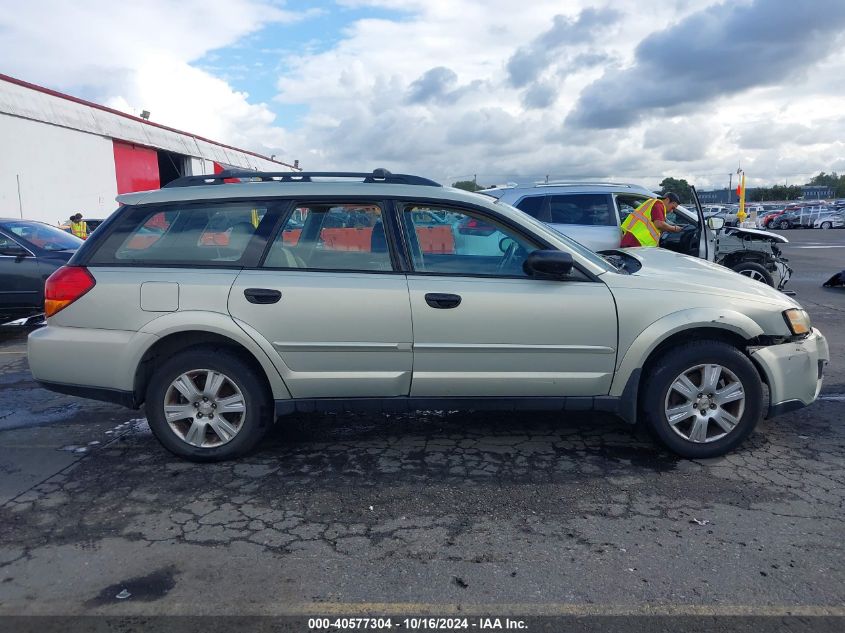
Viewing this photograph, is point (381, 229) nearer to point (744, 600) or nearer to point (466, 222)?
point (466, 222)

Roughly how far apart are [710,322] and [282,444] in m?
2.84

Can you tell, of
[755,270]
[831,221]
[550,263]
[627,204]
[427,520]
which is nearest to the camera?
[427,520]

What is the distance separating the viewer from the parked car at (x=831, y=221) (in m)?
41.6

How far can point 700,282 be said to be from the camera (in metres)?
4.16

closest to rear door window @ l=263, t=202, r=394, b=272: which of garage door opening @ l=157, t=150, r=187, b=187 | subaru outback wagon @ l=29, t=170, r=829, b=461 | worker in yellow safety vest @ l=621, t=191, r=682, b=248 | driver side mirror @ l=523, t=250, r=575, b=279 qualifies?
subaru outback wagon @ l=29, t=170, r=829, b=461

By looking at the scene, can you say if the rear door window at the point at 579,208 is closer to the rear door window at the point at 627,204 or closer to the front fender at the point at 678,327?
the rear door window at the point at 627,204

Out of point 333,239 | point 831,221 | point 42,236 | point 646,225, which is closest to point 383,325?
point 333,239

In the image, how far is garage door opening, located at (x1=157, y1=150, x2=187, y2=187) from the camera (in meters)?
29.6

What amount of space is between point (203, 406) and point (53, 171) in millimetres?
19115

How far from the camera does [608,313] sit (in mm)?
3955

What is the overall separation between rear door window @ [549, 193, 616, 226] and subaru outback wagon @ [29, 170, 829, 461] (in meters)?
4.66

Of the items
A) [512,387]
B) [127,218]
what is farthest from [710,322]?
[127,218]

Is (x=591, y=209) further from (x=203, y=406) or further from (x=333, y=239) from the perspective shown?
(x=203, y=406)

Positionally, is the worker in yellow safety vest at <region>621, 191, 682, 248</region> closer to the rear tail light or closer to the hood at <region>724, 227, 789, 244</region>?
the hood at <region>724, 227, 789, 244</region>
